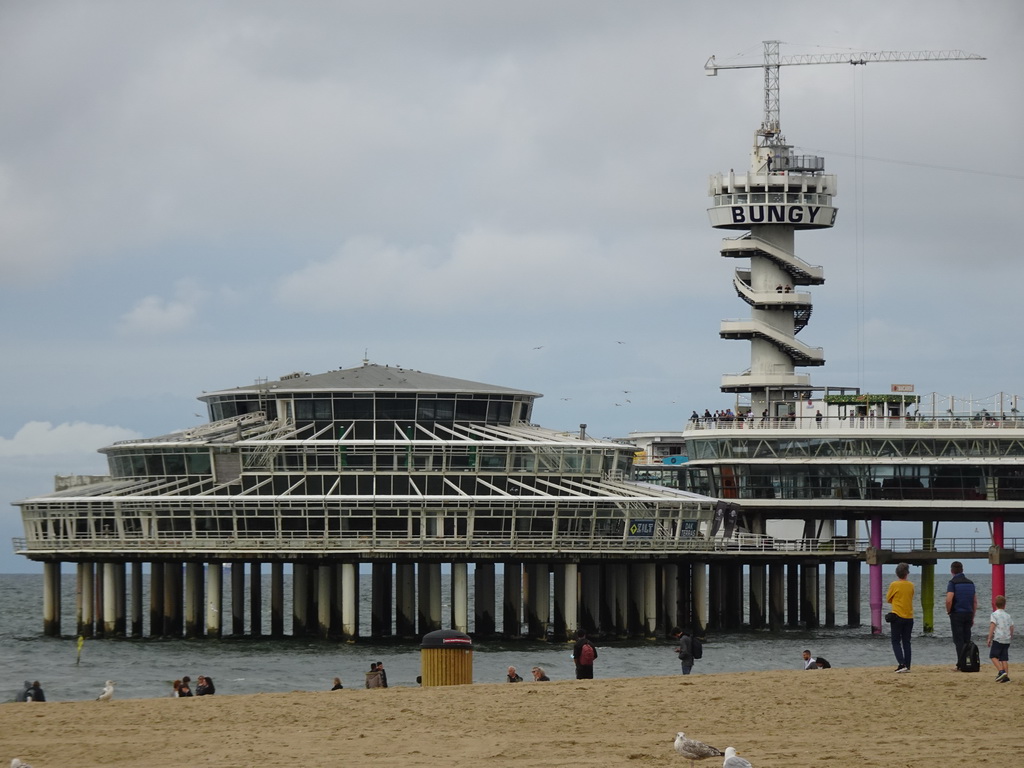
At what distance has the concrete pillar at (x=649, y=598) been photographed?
84250 mm

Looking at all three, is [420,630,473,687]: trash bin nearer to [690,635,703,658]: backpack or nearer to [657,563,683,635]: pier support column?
[690,635,703,658]: backpack

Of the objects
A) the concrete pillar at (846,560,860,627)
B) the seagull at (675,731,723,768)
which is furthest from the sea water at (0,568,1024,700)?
the seagull at (675,731,723,768)

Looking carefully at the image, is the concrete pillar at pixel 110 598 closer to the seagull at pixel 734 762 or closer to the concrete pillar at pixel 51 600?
the concrete pillar at pixel 51 600

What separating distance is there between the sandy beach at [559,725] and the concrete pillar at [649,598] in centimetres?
4648

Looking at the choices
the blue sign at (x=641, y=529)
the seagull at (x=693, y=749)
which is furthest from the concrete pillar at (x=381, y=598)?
the seagull at (x=693, y=749)

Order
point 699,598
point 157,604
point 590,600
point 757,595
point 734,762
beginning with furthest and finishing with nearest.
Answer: point 757,595, point 699,598, point 590,600, point 157,604, point 734,762

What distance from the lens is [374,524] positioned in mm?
80938

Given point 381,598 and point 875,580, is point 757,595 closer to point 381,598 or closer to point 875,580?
point 875,580

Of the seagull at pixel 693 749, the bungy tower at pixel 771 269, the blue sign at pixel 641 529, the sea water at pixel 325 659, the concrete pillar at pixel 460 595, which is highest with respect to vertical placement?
the bungy tower at pixel 771 269

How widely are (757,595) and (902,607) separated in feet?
206

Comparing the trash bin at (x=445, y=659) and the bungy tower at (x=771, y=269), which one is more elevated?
the bungy tower at (x=771, y=269)

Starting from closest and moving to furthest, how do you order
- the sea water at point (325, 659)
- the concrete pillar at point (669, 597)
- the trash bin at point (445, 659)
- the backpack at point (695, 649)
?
the trash bin at point (445, 659) → the backpack at point (695, 649) → the sea water at point (325, 659) → the concrete pillar at point (669, 597)

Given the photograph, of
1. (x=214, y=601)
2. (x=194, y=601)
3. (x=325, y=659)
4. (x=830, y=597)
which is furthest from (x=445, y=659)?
(x=830, y=597)

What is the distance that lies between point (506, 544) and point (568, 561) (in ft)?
9.02
